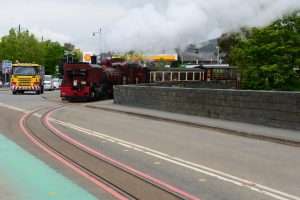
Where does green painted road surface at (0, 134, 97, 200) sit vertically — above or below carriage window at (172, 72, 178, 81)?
below

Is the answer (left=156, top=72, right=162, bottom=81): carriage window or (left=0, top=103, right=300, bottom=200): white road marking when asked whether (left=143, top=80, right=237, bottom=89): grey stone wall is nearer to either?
(left=156, top=72, right=162, bottom=81): carriage window

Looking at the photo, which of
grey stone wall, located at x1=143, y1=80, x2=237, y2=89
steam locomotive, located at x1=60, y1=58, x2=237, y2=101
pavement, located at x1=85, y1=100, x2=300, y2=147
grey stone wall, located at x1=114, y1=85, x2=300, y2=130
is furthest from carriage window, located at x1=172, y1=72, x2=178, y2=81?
pavement, located at x1=85, y1=100, x2=300, y2=147

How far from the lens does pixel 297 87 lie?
173 feet

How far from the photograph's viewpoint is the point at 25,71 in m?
46.0

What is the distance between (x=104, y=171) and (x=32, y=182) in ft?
4.40

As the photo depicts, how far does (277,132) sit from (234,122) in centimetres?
318

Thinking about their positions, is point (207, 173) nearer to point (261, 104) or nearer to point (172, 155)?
point (172, 155)

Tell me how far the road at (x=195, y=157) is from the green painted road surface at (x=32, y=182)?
21 cm

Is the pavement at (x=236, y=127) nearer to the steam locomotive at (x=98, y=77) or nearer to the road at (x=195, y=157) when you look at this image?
the road at (x=195, y=157)

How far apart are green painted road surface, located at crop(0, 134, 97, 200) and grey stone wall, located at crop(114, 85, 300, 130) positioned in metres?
7.87

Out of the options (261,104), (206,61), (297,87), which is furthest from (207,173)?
(206,61)

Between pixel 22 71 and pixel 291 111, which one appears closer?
pixel 291 111

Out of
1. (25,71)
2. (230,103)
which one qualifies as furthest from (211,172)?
(25,71)

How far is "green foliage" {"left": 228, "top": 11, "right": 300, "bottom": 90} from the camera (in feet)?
170
